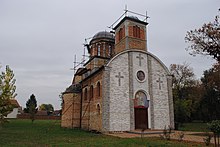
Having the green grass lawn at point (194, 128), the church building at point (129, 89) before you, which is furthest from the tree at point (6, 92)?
the green grass lawn at point (194, 128)

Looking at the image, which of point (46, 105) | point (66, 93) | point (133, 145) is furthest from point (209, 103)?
point (46, 105)

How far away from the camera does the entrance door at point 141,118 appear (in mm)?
20484

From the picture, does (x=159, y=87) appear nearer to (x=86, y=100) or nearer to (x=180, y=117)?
(x=86, y=100)

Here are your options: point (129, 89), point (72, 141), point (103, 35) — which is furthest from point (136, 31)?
point (72, 141)

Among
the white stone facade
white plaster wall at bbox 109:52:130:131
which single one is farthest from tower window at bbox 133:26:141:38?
white plaster wall at bbox 109:52:130:131

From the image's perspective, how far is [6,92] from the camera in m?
17.1

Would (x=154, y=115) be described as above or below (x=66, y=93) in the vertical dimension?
below

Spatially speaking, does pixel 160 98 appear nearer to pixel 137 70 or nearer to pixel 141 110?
pixel 141 110

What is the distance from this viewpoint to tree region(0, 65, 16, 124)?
1700cm

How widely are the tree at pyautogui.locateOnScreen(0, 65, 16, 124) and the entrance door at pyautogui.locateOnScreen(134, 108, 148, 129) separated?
11611 millimetres

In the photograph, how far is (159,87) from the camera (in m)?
22.3

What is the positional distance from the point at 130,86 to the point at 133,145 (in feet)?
32.7

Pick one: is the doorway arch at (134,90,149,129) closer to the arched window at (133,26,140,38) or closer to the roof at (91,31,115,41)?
the arched window at (133,26,140,38)

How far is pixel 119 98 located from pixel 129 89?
1.46 metres
